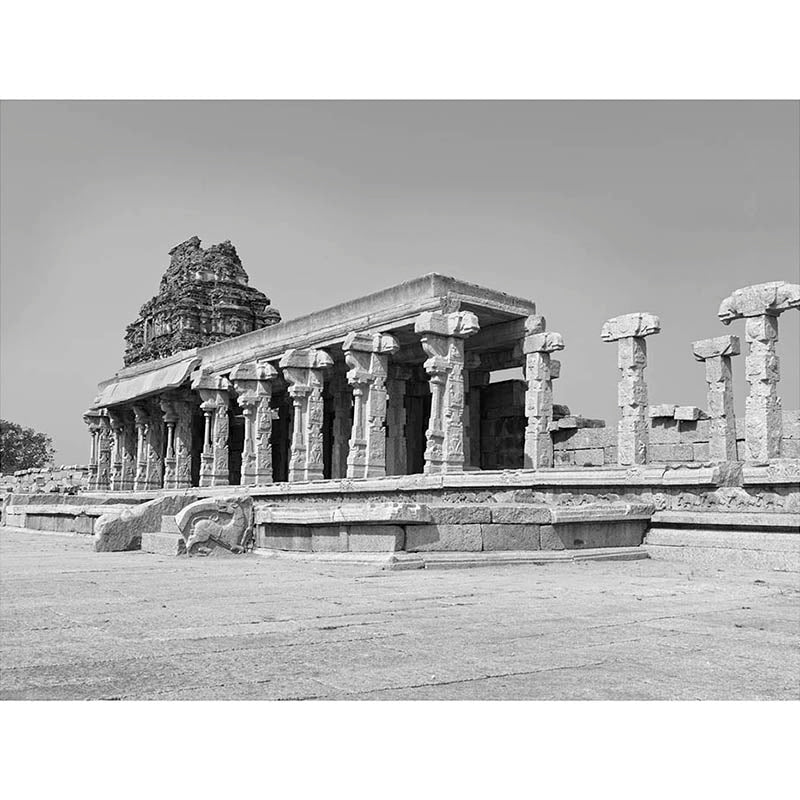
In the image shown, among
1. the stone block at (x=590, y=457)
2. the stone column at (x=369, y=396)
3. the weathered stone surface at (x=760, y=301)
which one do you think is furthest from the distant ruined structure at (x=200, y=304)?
the weathered stone surface at (x=760, y=301)

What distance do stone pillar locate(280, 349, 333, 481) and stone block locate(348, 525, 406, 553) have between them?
13.8 metres

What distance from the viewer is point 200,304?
122 ft

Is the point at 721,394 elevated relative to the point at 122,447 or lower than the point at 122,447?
elevated

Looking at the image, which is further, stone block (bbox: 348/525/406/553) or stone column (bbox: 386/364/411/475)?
stone column (bbox: 386/364/411/475)

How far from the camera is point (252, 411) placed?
26438 mm

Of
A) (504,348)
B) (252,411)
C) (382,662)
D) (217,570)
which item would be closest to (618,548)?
(217,570)

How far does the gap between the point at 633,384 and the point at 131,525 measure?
9.55 metres

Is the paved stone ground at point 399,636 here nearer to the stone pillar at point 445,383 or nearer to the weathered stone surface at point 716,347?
the weathered stone surface at point 716,347

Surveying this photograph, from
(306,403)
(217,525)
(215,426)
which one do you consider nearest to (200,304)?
(215,426)

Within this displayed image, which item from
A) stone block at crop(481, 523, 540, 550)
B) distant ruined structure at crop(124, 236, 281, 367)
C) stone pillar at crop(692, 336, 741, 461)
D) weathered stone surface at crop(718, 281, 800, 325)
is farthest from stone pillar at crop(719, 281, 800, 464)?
distant ruined structure at crop(124, 236, 281, 367)

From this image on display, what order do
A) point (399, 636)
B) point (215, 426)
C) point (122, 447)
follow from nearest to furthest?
point (399, 636) → point (215, 426) → point (122, 447)

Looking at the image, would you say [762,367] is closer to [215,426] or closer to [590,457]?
[590,457]

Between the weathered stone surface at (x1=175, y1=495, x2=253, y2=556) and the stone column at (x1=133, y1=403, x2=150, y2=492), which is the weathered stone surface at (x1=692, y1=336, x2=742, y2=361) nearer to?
the weathered stone surface at (x1=175, y1=495, x2=253, y2=556)

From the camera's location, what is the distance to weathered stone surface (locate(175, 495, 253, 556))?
10508mm
